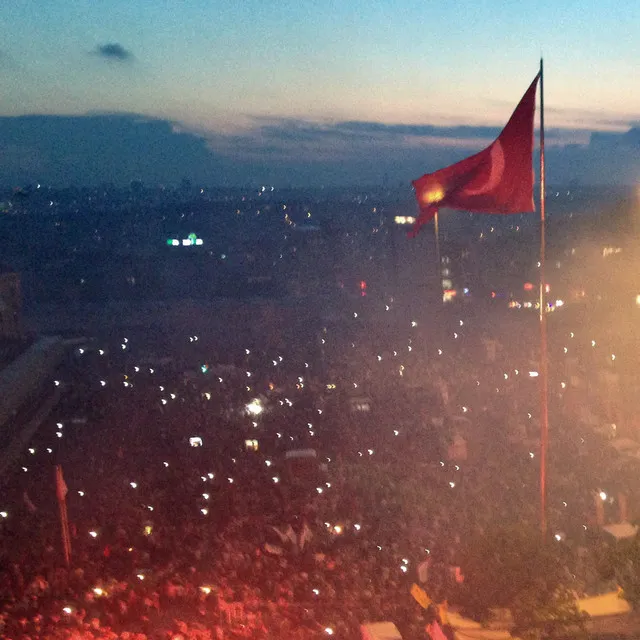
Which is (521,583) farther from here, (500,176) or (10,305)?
(10,305)

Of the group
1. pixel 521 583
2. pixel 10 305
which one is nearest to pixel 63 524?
pixel 521 583

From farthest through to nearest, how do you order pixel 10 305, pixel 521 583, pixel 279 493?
pixel 10 305 < pixel 279 493 < pixel 521 583

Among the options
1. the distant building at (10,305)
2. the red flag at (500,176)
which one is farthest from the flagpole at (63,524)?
the distant building at (10,305)

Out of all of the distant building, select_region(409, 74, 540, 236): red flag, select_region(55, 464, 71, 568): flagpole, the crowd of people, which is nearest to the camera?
select_region(409, 74, 540, 236): red flag

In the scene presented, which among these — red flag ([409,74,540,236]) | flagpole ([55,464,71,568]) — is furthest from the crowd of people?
red flag ([409,74,540,236])

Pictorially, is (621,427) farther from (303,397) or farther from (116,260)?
(116,260)

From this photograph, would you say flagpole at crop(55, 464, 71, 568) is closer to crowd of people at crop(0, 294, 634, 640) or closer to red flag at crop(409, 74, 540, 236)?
crowd of people at crop(0, 294, 634, 640)

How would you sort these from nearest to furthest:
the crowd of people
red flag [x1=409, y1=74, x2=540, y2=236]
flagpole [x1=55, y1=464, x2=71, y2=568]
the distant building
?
1. red flag [x1=409, y1=74, x2=540, y2=236]
2. the crowd of people
3. flagpole [x1=55, y1=464, x2=71, y2=568]
4. the distant building

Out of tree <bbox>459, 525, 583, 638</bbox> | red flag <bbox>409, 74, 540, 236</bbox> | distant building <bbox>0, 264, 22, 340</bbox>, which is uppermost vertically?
red flag <bbox>409, 74, 540, 236</bbox>
